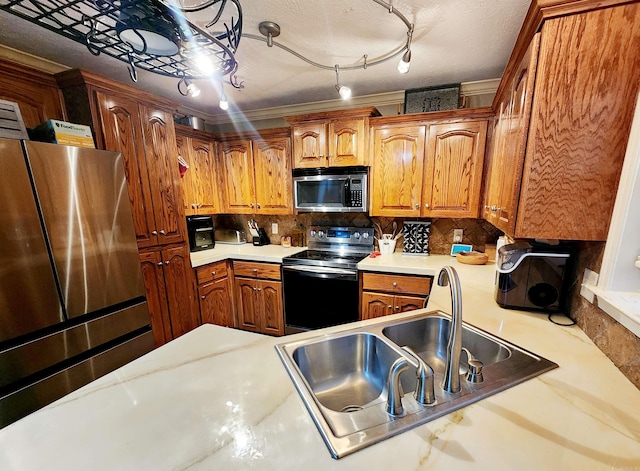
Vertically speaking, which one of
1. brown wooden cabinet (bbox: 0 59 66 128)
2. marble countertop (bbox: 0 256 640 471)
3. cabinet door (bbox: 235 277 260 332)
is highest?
brown wooden cabinet (bbox: 0 59 66 128)

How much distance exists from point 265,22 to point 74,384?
2289 mm

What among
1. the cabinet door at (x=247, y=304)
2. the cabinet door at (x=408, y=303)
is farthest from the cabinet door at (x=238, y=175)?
the cabinet door at (x=408, y=303)

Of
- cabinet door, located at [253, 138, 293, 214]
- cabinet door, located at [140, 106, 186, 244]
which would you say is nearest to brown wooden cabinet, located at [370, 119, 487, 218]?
cabinet door, located at [253, 138, 293, 214]

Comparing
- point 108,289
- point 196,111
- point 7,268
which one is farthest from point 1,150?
point 196,111

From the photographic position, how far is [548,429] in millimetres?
610

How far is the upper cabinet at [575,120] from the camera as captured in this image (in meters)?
0.84

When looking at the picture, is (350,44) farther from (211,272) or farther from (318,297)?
(211,272)

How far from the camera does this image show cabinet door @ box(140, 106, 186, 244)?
1.96 meters

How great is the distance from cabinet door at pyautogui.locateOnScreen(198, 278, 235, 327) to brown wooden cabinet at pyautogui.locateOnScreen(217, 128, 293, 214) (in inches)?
34.2

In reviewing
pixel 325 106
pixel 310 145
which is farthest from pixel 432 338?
pixel 325 106

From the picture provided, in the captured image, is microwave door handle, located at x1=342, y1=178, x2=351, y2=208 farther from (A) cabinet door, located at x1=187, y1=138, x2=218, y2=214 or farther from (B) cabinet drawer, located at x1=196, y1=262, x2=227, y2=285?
(A) cabinet door, located at x1=187, y1=138, x2=218, y2=214

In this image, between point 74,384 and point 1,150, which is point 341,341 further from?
point 1,150

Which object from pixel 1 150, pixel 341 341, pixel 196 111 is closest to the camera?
pixel 341 341

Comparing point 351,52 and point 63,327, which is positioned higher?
point 351,52
